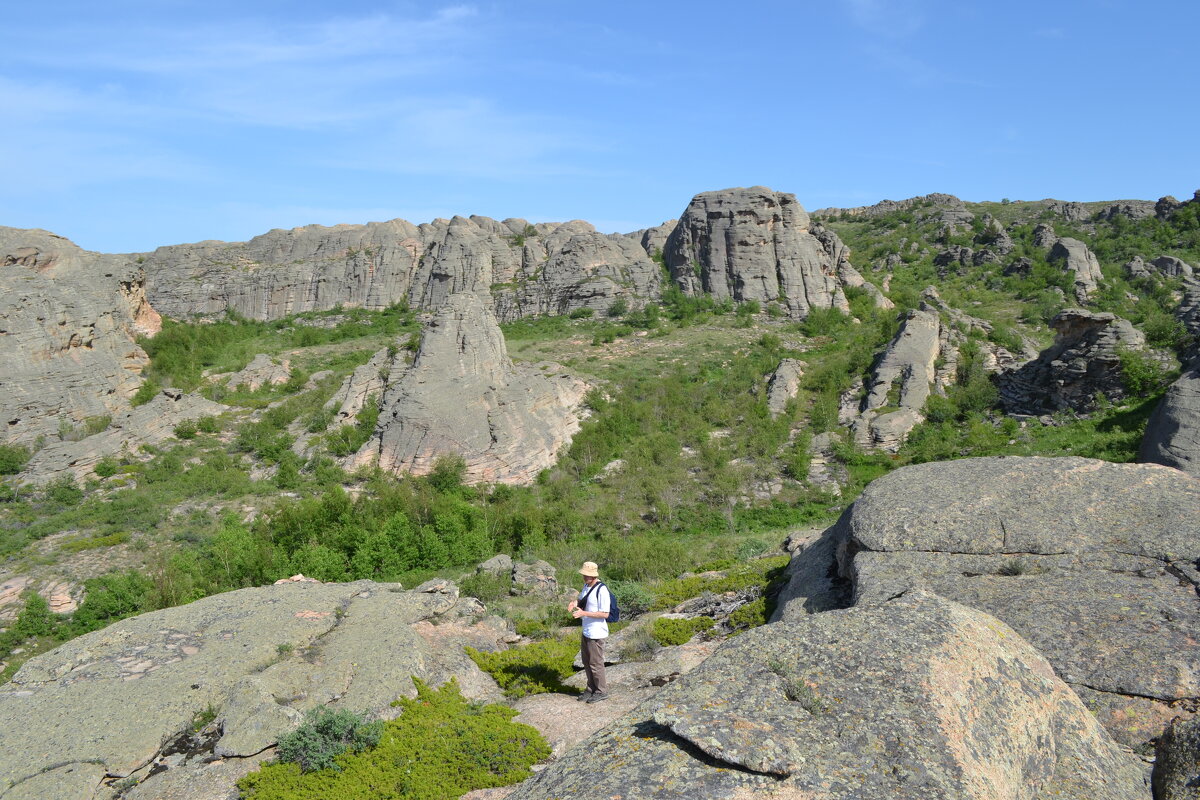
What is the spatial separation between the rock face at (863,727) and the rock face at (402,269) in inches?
1767

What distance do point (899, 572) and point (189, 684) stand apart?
999cm

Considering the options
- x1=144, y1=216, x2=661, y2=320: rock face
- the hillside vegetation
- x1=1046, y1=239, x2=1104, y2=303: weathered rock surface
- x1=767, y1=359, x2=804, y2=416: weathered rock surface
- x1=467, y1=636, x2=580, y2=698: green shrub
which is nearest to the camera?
x1=467, y1=636, x2=580, y2=698: green shrub

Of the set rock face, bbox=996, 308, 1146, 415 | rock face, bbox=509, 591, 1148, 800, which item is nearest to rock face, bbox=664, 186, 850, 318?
rock face, bbox=996, 308, 1146, 415

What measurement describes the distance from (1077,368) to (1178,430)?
46.0 feet

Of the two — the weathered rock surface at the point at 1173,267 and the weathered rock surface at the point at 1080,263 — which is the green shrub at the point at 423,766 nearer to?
the weathered rock surface at the point at 1080,263

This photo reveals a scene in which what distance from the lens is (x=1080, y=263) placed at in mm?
48344

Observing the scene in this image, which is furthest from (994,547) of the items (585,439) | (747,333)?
(747,333)

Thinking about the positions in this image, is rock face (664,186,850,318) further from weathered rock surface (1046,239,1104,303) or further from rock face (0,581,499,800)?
rock face (0,581,499,800)

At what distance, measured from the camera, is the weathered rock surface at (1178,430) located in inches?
650

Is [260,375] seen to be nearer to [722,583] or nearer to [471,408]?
[471,408]

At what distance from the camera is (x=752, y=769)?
4391 mm

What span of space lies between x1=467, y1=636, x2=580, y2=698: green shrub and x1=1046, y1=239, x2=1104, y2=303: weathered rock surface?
47633 millimetres

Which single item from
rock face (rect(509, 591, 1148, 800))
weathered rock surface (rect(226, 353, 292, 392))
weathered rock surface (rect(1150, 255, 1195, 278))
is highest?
weathered rock surface (rect(1150, 255, 1195, 278))

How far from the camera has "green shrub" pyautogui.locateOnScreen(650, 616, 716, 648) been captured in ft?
35.7
